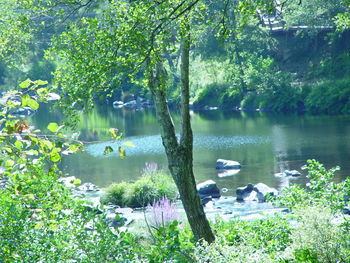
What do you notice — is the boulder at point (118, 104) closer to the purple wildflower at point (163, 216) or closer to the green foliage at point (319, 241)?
the purple wildflower at point (163, 216)

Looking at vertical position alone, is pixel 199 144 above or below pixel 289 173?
above

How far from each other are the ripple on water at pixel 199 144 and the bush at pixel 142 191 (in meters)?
9.04

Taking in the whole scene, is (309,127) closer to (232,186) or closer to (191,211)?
(232,186)

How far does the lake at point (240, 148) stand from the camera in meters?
20.7

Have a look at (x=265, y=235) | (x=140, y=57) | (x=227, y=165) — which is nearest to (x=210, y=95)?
(x=227, y=165)

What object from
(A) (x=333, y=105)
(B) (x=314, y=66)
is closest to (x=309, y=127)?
(A) (x=333, y=105)

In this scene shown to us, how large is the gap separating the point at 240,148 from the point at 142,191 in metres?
10.1

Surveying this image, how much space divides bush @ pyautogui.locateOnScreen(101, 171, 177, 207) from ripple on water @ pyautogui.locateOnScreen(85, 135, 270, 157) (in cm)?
904

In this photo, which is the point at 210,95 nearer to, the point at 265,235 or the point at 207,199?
the point at 207,199

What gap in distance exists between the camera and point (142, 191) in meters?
16.6

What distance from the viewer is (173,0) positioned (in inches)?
269

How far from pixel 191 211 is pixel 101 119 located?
3598 centimetres

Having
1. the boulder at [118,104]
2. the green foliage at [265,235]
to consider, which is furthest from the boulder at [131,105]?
the green foliage at [265,235]

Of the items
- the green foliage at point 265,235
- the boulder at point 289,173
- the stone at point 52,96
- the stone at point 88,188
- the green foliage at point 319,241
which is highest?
the stone at point 52,96
